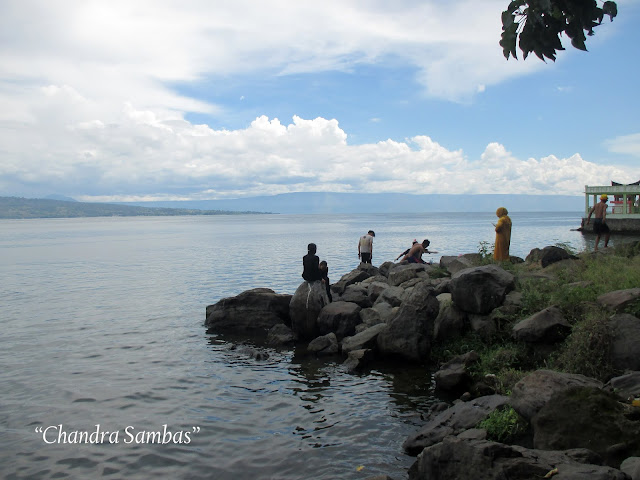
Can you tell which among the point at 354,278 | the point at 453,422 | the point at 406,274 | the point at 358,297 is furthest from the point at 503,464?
the point at 354,278

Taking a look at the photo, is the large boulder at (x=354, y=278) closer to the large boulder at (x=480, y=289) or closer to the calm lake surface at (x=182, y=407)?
the calm lake surface at (x=182, y=407)

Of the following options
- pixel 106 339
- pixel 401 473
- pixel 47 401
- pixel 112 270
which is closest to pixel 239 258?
pixel 112 270

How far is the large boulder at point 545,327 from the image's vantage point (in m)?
12.1

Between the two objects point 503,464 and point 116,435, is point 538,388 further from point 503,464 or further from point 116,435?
point 116,435

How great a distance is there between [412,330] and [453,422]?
5.34m

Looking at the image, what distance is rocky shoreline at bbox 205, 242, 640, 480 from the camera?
689 centimetres

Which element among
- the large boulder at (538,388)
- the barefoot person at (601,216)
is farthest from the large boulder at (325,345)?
the barefoot person at (601,216)

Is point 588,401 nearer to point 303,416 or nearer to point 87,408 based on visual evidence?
point 303,416

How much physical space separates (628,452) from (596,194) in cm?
6987

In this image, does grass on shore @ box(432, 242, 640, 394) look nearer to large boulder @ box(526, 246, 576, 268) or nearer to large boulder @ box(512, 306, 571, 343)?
large boulder @ box(512, 306, 571, 343)

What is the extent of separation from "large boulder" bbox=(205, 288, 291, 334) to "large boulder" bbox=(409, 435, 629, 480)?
1297 centimetres

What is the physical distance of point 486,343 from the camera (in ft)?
45.1

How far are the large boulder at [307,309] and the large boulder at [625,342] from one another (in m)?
9.54

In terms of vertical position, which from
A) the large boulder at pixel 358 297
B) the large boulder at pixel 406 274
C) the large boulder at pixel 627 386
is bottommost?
the large boulder at pixel 358 297
